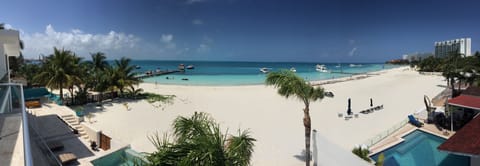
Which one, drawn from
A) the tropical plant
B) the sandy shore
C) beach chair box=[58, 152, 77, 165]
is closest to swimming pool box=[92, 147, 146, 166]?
beach chair box=[58, 152, 77, 165]

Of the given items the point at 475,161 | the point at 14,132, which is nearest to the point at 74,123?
the point at 14,132

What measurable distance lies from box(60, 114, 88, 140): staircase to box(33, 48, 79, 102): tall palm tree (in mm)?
7217

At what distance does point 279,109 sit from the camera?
20344 mm

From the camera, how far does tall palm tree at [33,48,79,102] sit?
19219mm

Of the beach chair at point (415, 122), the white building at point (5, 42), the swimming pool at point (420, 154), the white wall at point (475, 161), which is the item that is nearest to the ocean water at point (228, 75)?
the swimming pool at point (420, 154)

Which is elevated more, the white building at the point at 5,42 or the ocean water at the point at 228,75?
the white building at the point at 5,42

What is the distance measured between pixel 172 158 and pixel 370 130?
44.5ft

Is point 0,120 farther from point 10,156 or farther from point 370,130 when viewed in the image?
point 370,130

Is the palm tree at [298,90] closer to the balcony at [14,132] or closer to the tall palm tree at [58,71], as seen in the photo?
the balcony at [14,132]

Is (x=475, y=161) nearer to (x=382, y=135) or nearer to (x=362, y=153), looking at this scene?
(x=362, y=153)

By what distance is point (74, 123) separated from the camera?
13039 mm

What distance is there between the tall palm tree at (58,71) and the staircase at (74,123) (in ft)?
23.7

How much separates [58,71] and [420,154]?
22958mm

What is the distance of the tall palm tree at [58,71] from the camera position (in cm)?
1922
